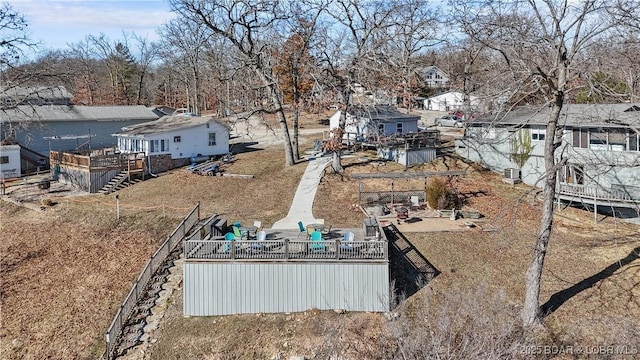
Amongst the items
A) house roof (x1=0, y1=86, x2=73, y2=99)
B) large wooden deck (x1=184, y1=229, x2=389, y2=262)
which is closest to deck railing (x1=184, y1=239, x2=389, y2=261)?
large wooden deck (x1=184, y1=229, x2=389, y2=262)

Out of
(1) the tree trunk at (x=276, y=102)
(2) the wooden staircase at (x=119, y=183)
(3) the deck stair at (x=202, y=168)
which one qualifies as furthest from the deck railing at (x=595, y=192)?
(2) the wooden staircase at (x=119, y=183)

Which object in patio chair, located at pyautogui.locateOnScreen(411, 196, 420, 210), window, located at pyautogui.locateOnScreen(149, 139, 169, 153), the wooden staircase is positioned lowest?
patio chair, located at pyautogui.locateOnScreen(411, 196, 420, 210)

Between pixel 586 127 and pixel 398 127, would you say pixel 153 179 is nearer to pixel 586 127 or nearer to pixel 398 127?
pixel 398 127

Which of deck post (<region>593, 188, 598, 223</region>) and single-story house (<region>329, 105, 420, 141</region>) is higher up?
single-story house (<region>329, 105, 420, 141</region>)

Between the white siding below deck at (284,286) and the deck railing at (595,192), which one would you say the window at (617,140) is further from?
the white siding below deck at (284,286)

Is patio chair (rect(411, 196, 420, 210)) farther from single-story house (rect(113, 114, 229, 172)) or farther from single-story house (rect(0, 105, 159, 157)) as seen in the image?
single-story house (rect(0, 105, 159, 157))

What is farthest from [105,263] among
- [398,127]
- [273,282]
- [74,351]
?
[398,127]

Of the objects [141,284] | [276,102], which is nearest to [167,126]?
[276,102]

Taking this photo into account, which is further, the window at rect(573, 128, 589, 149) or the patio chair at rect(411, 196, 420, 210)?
the window at rect(573, 128, 589, 149)
